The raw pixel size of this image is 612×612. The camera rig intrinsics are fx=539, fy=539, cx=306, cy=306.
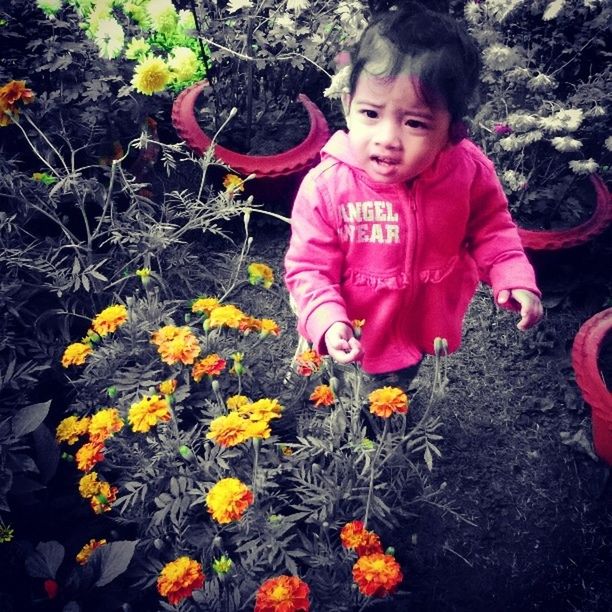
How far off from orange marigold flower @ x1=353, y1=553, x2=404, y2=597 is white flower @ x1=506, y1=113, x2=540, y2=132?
159 centimetres

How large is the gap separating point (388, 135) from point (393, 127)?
0.02 metres

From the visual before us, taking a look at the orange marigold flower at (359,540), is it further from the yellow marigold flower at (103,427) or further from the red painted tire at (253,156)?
the red painted tire at (253,156)

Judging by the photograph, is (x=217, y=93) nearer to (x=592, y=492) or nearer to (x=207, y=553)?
(x=207, y=553)

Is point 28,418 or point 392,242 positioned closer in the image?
point 392,242

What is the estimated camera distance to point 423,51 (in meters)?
1.03

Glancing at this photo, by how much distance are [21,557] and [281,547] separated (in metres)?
0.68

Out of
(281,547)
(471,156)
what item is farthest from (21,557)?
(471,156)

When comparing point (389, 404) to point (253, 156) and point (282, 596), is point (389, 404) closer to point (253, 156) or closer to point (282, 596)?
point (282, 596)

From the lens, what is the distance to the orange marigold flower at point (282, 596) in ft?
3.31

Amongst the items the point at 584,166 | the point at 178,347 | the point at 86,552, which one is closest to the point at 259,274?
the point at 178,347

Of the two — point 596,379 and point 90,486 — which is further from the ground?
point 596,379

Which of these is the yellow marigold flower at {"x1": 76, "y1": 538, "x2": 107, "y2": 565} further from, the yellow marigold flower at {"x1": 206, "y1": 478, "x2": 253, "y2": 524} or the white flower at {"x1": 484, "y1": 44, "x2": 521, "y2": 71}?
the white flower at {"x1": 484, "y1": 44, "x2": 521, "y2": 71}

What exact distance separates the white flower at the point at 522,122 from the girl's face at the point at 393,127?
98 cm

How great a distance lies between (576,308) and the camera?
7.59ft
